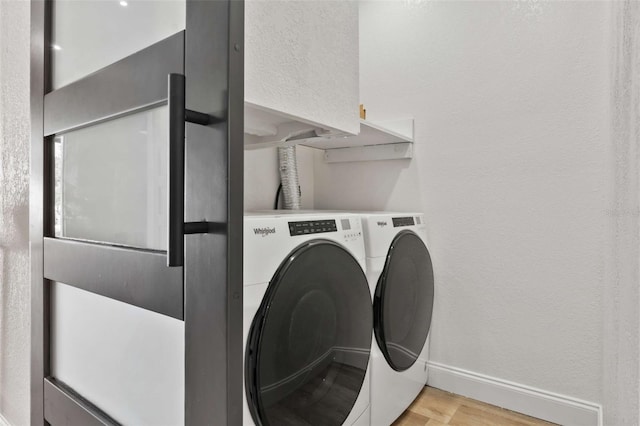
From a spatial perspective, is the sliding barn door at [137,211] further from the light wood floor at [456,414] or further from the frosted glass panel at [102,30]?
the light wood floor at [456,414]

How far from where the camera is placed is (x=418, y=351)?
1.69 meters

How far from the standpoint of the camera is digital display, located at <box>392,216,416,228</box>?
1576 mm

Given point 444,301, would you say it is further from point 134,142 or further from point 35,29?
point 35,29

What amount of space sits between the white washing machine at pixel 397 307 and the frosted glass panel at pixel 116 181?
836 millimetres

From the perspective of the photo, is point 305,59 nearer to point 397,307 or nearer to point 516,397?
point 397,307

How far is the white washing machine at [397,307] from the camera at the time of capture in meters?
1.37

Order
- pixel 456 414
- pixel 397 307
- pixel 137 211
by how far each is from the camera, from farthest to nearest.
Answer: pixel 456 414 < pixel 397 307 < pixel 137 211

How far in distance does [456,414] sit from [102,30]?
1.94 meters

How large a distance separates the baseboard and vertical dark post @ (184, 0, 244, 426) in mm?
1539

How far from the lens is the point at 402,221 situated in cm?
165

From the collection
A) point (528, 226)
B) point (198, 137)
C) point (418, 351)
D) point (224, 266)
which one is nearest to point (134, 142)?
point (198, 137)

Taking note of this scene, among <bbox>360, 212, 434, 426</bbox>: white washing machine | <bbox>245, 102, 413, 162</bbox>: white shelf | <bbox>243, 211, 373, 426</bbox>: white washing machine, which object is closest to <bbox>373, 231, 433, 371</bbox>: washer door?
<bbox>360, 212, 434, 426</bbox>: white washing machine

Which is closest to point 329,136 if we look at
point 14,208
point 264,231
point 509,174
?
point 264,231

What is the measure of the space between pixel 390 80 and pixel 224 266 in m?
1.82
